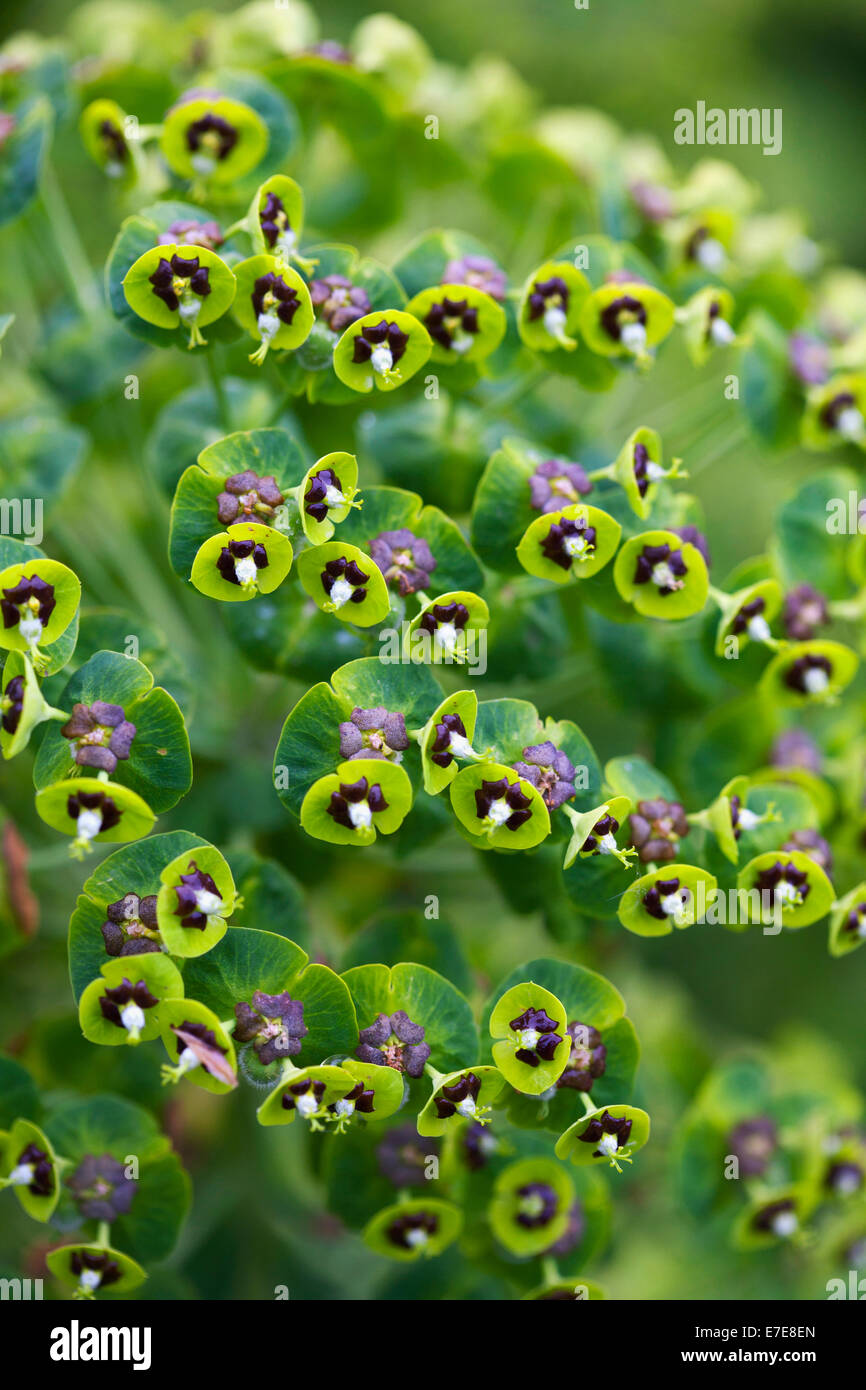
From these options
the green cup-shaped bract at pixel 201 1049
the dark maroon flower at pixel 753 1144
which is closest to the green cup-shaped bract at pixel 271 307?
the green cup-shaped bract at pixel 201 1049

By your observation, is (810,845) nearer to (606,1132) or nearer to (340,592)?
(606,1132)

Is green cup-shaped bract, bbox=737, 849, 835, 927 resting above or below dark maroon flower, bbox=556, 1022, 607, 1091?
above

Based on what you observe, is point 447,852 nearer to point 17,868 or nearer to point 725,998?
point 17,868

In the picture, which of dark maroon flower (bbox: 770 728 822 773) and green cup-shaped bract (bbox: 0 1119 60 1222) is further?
dark maroon flower (bbox: 770 728 822 773)

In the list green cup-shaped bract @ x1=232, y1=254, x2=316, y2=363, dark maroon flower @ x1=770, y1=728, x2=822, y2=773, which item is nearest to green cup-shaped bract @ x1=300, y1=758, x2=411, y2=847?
green cup-shaped bract @ x1=232, y1=254, x2=316, y2=363

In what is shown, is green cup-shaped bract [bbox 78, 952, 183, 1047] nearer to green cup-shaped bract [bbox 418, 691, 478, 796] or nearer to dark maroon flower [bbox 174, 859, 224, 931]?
dark maroon flower [bbox 174, 859, 224, 931]

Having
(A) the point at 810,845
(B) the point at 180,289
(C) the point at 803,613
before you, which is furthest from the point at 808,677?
(B) the point at 180,289
